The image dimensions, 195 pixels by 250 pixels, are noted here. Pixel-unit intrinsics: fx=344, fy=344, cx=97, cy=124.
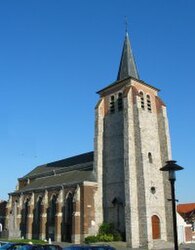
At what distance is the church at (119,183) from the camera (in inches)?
1345

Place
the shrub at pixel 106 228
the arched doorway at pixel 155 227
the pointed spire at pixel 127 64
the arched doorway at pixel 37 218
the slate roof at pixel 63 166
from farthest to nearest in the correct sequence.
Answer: the slate roof at pixel 63 166 → the arched doorway at pixel 37 218 → the pointed spire at pixel 127 64 → the shrub at pixel 106 228 → the arched doorway at pixel 155 227

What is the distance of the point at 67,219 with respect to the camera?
123 ft

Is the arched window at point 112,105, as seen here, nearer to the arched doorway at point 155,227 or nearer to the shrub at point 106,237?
the arched doorway at point 155,227

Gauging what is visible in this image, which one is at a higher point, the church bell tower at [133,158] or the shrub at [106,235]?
the church bell tower at [133,158]

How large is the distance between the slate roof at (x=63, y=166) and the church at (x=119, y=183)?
0.41 m

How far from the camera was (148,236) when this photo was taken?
106 feet

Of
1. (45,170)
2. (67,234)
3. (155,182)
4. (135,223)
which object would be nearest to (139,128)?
(155,182)

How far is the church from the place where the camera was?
34156 millimetres

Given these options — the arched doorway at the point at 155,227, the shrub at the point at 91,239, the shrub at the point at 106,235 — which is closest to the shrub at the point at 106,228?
the shrub at the point at 106,235

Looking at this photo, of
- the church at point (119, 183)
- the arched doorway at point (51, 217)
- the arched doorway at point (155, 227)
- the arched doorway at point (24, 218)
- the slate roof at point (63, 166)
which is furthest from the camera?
the slate roof at point (63, 166)

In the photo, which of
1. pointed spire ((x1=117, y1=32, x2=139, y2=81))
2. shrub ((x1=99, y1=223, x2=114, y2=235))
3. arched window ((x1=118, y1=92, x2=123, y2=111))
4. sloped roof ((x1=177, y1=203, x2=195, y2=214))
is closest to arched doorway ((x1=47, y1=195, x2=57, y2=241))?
shrub ((x1=99, y1=223, x2=114, y2=235))

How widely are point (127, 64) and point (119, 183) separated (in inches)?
580

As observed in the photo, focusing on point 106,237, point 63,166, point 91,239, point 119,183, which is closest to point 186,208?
point 63,166

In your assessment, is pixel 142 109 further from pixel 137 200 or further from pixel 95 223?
pixel 95 223
